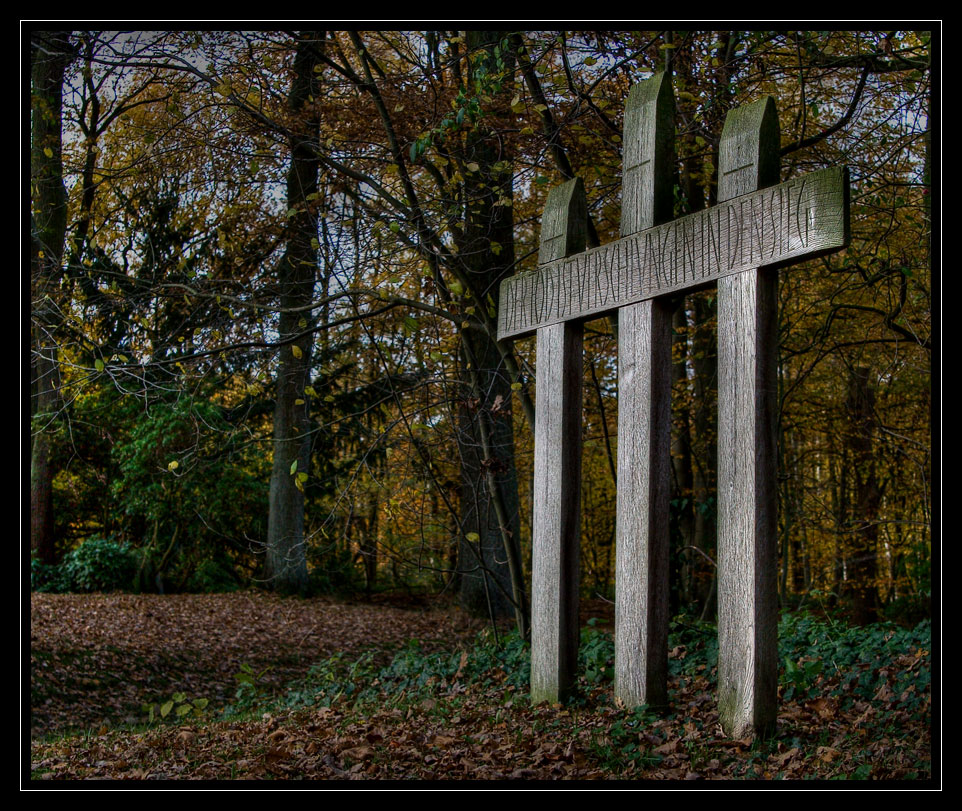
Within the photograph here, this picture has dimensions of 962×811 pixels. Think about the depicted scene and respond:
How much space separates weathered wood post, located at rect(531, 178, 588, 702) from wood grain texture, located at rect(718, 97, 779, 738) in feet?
3.12

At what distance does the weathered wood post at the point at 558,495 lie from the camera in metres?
4.29

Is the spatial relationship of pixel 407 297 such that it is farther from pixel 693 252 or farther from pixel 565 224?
pixel 693 252

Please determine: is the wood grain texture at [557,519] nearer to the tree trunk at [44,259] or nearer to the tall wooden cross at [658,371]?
the tall wooden cross at [658,371]

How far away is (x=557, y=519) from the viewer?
431cm

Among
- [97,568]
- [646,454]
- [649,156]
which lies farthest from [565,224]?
[97,568]

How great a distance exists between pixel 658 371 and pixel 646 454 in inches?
14.9

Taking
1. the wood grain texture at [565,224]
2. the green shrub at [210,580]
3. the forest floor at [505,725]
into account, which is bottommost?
the green shrub at [210,580]

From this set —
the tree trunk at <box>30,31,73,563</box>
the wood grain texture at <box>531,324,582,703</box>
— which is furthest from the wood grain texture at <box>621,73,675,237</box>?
the tree trunk at <box>30,31,73,563</box>

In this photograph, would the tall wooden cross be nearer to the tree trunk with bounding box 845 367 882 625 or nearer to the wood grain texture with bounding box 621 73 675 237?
the wood grain texture with bounding box 621 73 675 237

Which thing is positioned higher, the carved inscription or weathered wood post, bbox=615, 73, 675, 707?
the carved inscription

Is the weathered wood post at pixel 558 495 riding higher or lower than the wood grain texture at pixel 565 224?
lower

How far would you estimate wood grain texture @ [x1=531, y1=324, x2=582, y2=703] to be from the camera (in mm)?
4289

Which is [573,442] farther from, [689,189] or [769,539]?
[689,189]

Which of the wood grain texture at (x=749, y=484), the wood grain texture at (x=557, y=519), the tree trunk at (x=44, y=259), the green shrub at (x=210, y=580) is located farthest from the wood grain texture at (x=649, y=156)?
the green shrub at (x=210, y=580)
